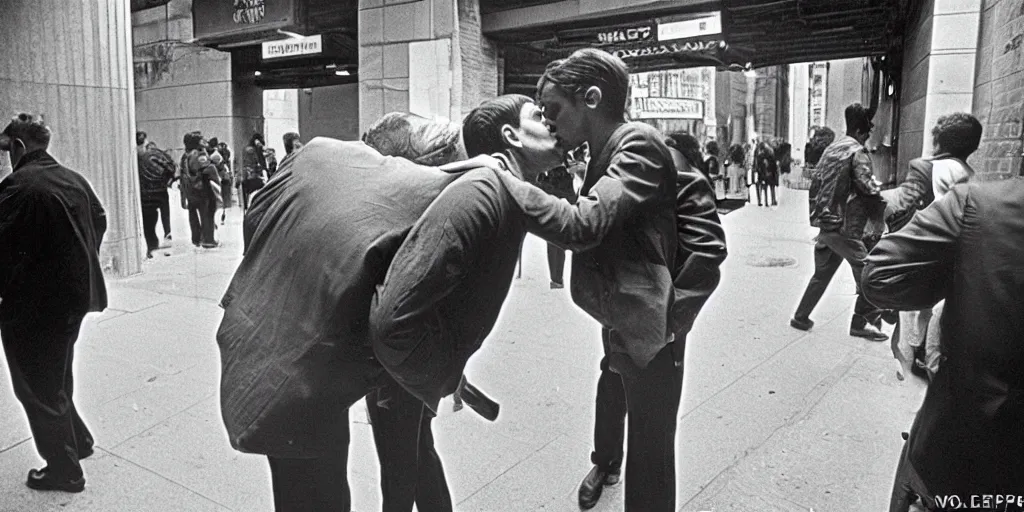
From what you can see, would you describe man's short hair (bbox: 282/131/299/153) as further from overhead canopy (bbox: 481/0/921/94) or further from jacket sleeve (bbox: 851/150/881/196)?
jacket sleeve (bbox: 851/150/881/196)

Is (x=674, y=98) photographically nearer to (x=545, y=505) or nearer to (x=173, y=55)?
(x=173, y=55)

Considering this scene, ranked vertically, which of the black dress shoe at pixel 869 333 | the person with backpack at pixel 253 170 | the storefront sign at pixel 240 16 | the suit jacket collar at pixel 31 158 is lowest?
the black dress shoe at pixel 869 333

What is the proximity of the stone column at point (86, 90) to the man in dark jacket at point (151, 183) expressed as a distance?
1.56 m

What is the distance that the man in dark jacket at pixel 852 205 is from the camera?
598cm

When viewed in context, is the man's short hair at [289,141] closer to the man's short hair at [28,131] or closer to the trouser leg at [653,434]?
the man's short hair at [28,131]

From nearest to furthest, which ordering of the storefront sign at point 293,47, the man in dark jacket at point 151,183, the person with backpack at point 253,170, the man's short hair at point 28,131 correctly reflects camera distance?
1. the man's short hair at point 28,131
2. the man in dark jacket at point 151,183
3. the person with backpack at point 253,170
4. the storefront sign at point 293,47

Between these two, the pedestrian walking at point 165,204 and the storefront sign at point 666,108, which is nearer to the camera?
the pedestrian walking at point 165,204

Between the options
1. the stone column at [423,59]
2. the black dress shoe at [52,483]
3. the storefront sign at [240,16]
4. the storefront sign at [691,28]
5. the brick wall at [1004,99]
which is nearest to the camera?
the black dress shoe at [52,483]

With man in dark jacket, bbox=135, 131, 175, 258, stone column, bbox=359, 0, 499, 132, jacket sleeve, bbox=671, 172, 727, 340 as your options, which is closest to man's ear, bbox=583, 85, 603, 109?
jacket sleeve, bbox=671, 172, 727, 340

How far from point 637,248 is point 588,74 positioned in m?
0.58

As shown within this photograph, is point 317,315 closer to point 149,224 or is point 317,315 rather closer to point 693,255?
point 693,255

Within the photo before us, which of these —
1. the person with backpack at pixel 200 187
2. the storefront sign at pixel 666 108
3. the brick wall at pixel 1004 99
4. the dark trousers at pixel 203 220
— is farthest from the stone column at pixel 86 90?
the storefront sign at pixel 666 108

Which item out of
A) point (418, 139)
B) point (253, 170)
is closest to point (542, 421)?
point (418, 139)

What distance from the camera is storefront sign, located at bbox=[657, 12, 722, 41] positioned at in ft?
36.6
